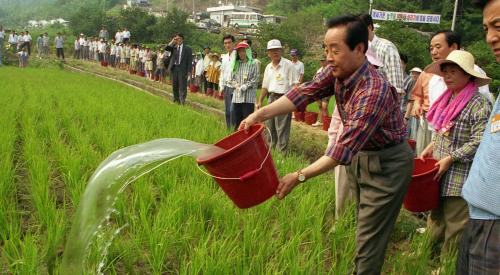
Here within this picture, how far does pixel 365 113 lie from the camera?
6.06 feet

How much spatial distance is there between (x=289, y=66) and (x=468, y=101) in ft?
10.5

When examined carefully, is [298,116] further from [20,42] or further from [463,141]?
[20,42]

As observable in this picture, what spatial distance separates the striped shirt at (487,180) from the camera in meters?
1.45

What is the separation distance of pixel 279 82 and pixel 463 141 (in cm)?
317

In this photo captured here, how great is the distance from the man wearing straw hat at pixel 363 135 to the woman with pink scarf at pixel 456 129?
0.50 m

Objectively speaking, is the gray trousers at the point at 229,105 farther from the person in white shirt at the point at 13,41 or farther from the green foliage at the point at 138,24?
the green foliage at the point at 138,24

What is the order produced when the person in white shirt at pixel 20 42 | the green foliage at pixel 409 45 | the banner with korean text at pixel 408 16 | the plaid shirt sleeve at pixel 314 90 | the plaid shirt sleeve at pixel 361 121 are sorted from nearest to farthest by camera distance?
the plaid shirt sleeve at pixel 361 121 < the plaid shirt sleeve at pixel 314 90 < the green foliage at pixel 409 45 < the banner with korean text at pixel 408 16 < the person in white shirt at pixel 20 42

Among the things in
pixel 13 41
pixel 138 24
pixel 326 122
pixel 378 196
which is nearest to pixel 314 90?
pixel 378 196

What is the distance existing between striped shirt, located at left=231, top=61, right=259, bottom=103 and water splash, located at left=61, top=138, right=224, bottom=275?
3.26 m

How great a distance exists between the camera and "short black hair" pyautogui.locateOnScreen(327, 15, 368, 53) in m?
1.87

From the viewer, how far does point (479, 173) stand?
153 centimetres

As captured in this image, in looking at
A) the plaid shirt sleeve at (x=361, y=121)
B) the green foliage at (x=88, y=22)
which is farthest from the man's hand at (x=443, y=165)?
the green foliage at (x=88, y=22)

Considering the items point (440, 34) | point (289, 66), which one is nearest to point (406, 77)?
point (289, 66)

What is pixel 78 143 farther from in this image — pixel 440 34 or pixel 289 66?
pixel 440 34
